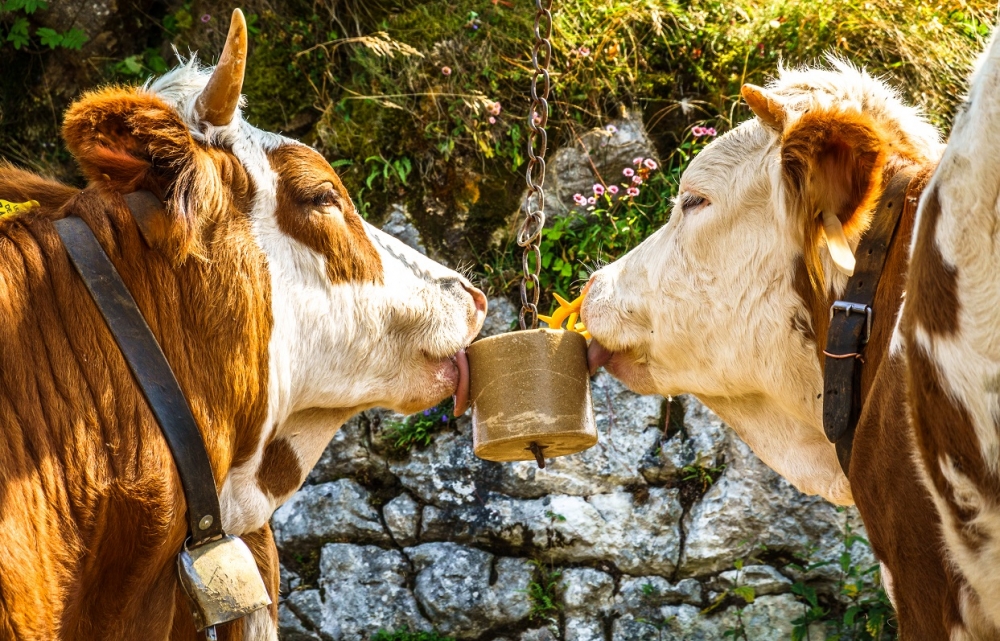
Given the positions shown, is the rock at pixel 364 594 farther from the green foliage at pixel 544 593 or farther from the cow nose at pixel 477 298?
the cow nose at pixel 477 298

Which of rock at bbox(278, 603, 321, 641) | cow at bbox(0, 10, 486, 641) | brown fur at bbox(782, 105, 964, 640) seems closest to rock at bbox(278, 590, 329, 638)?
rock at bbox(278, 603, 321, 641)

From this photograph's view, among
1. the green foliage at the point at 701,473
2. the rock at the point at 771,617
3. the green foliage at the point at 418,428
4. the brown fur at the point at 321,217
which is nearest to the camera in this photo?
the brown fur at the point at 321,217

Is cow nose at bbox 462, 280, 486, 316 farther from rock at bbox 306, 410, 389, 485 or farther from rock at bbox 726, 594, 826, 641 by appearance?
rock at bbox 726, 594, 826, 641

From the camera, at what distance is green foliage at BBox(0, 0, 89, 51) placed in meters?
5.38

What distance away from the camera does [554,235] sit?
4992 mm

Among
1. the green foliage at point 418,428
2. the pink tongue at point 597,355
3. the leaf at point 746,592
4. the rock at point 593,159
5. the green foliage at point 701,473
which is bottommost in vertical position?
the leaf at point 746,592

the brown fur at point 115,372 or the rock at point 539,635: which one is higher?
the brown fur at point 115,372

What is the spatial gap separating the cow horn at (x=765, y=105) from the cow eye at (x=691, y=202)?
309 mm

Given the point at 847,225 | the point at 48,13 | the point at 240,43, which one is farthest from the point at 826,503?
the point at 48,13

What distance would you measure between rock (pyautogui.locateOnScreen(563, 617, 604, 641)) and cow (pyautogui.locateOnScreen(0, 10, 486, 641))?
5.76 ft

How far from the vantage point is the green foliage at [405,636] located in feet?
14.7

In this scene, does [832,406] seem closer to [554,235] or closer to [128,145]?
[128,145]

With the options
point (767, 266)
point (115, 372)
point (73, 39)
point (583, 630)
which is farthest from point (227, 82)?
point (73, 39)

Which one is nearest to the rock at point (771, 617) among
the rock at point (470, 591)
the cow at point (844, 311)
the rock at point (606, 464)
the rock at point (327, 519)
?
the rock at point (606, 464)
